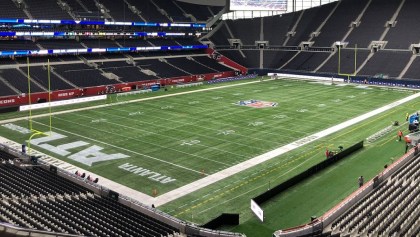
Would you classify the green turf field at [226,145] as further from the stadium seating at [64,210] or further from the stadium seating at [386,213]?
the stadium seating at [64,210]

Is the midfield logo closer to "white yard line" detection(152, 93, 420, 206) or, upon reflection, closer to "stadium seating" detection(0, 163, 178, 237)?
"white yard line" detection(152, 93, 420, 206)

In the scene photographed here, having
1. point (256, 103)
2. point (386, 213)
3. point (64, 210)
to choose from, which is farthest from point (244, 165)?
point (256, 103)

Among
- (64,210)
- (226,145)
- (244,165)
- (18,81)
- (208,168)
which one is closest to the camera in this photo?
(64,210)

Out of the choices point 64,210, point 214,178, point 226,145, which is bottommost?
point 214,178

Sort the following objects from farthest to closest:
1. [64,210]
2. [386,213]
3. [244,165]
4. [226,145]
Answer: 1. [226,145]
2. [244,165]
3. [64,210]
4. [386,213]

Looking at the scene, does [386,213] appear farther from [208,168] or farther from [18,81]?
[18,81]

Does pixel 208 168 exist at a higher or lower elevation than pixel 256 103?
lower

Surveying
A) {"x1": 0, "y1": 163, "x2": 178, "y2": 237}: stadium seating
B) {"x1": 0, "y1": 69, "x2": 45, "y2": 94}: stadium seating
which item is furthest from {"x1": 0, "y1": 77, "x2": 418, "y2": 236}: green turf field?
{"x1": 0, "y1": 69, "x2": 45, "y2": 94}: stadium seating

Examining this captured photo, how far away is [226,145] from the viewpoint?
99.4 feet

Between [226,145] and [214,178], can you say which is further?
[226,145]

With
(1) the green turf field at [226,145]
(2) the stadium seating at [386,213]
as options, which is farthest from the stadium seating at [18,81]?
(2) the stadium seating at [386,213]

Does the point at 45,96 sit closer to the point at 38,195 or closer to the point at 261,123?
the point at 261,123

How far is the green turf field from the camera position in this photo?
21.0 m

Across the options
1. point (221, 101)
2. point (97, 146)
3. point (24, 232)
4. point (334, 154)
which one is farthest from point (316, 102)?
point (24, 232)
